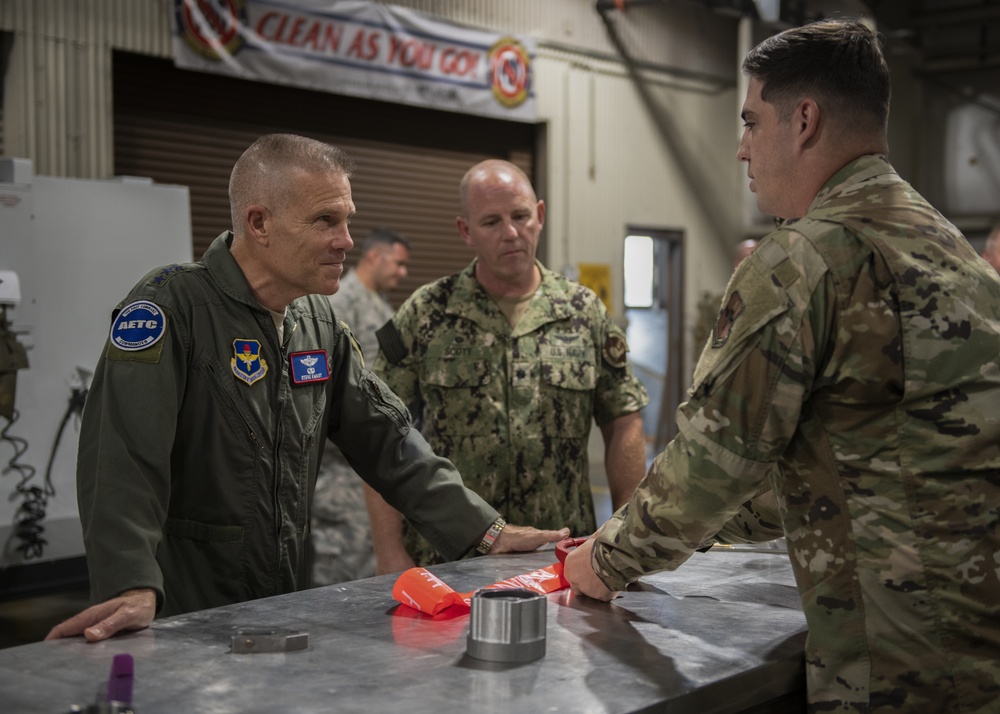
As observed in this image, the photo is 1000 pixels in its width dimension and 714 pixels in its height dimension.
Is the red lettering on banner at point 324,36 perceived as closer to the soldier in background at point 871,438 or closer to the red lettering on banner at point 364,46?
the red lettering on banner at point 364,46

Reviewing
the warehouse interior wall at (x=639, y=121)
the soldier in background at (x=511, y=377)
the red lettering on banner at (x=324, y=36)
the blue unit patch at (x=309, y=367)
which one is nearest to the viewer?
the blue unit patch at (x=309, y=367)

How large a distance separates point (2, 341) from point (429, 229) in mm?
4280

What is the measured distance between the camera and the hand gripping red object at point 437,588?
74.3 inches

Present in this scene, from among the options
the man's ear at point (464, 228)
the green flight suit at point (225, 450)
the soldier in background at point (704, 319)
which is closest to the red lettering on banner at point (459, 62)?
the soldier in background at point (704, 319)

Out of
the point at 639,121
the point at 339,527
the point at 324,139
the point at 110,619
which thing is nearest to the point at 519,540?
the point at 110,619

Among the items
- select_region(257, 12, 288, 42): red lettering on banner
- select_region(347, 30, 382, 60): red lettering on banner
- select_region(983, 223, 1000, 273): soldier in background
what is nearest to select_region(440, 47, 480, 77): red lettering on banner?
select_region(347, 30, 382, 60): red lettering on banner

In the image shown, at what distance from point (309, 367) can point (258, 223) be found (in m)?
0.35

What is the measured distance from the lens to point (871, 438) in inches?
62.0

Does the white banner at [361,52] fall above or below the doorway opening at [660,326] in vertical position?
above

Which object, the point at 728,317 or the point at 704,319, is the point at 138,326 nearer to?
the point at 728,317

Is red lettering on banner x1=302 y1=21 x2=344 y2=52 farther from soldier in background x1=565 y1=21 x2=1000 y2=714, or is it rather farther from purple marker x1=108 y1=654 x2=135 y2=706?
purple marker x1=108 y1=654 x2=135 y2=706

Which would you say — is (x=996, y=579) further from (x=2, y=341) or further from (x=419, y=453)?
(x=2, y=341)

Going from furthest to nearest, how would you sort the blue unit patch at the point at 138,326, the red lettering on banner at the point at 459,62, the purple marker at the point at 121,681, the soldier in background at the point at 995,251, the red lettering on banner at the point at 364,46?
the red lettering on banner at the point at 459,62 → the red lettering on banner at the point at 364,46 → the soldier in background at the point at 995,251 → the blue unit patch at the point at 138,326 → the purple marker at the point at 121,681

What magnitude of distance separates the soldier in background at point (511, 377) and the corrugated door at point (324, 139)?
414cm
